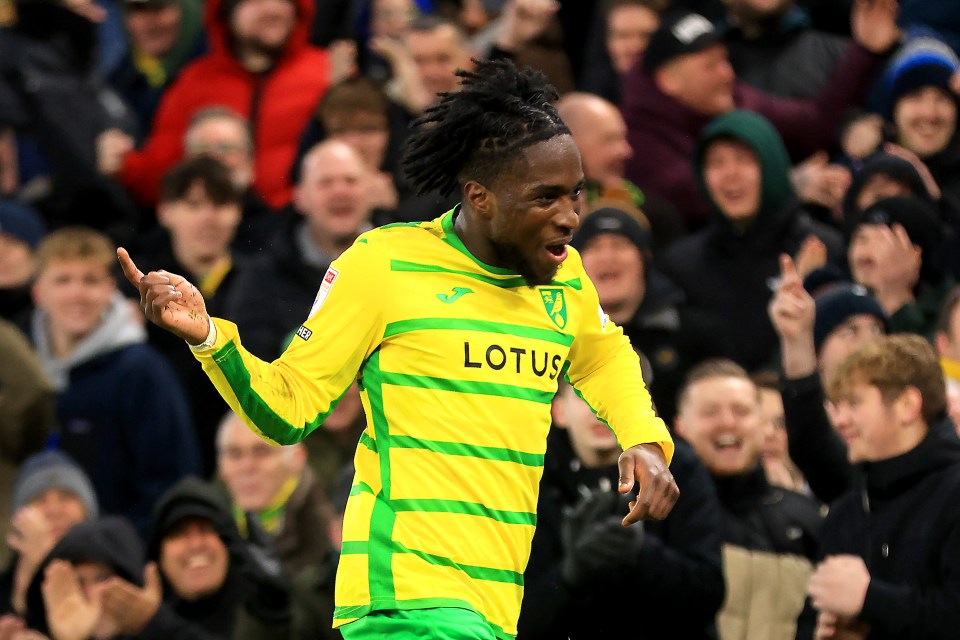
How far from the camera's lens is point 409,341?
508cm

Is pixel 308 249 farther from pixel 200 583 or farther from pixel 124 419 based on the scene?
pixel 200 583

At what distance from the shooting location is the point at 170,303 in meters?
4.66

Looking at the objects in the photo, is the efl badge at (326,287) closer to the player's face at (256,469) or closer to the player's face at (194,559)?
the player's face at (194,559)

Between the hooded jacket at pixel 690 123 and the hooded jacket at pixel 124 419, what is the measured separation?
2.77 m

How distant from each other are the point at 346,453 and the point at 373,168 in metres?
2.00

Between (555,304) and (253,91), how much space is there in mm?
5828

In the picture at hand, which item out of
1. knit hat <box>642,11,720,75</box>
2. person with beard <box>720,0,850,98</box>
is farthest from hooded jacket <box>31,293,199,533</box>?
person with beard <box>720,0,850,98</box>

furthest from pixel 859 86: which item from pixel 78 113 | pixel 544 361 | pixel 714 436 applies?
pixel 544 361

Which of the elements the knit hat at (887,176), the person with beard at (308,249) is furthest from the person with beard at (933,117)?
the person with beard at (308,249)

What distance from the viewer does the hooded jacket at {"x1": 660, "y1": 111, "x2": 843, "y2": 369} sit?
902 centimetres

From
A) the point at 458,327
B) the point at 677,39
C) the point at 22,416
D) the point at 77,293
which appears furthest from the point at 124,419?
the point at 458,327

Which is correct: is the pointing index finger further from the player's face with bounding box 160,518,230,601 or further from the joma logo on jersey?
the player's face with bounding box 160,518,230,601

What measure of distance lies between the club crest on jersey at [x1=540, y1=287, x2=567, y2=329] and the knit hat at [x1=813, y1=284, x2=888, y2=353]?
307cm

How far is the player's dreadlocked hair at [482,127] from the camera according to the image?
5090 millimetres
